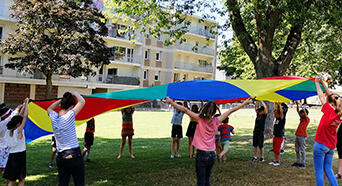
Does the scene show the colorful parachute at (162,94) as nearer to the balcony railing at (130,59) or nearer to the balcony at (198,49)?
the balcony railing at (130,59)

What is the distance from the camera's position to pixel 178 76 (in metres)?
41.5

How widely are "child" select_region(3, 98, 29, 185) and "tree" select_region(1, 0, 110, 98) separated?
1920 cm

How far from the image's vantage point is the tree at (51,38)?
2247 cm

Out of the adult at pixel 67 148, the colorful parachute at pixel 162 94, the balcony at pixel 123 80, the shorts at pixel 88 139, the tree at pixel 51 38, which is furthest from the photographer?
the balcony at pixel 123 80

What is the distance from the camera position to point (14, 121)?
4539 mm

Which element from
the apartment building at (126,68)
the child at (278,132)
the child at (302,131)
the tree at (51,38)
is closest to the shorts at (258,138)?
the child at (278,132)

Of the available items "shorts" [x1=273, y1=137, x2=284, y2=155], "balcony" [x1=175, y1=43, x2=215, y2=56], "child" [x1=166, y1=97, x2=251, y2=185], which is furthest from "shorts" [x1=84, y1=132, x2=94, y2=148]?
"balcony" [x1=175, y1=43, x2=215, y2=56]

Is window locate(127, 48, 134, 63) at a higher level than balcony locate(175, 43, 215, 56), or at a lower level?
lower

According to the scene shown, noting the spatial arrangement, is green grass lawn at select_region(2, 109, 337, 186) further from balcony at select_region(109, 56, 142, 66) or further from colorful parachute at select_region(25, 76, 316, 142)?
balcony at select_region(109, 56, 142, 66)

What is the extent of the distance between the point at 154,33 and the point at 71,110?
8.58m

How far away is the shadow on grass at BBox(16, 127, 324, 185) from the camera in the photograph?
605 centimetres

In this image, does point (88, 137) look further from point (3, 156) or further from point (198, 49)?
point (198, 49)

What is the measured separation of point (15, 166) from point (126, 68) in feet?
104

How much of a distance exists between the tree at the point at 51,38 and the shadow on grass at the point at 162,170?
14394mm
